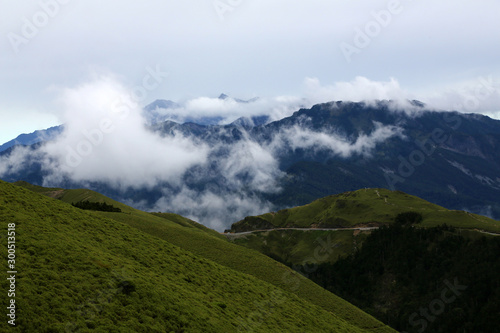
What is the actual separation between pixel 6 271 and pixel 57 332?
10.1 m

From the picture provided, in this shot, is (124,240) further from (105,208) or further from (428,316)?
(428,316)

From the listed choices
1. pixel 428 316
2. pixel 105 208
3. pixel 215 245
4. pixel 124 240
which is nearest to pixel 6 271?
pixel 124 240

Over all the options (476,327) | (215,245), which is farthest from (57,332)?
(476,327)

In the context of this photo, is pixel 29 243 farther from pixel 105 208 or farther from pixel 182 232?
pixel 105 208

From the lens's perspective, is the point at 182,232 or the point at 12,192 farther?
the point at 182,232

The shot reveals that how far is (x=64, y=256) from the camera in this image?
143ft

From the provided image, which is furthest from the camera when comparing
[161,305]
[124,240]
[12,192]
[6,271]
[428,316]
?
[428,316]

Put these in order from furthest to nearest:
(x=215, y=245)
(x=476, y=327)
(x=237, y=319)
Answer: (x=476, y=327), (x=215, y=245), (x=237, y=319)

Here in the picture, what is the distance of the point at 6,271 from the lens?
3619 cm

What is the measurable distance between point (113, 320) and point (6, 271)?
12.6 meters

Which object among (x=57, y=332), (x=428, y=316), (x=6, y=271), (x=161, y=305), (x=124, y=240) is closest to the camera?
(x=57, y=332)

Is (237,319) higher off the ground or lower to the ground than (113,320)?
lower

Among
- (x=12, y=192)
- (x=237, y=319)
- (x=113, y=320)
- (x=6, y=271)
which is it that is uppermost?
(x=12, y=192)

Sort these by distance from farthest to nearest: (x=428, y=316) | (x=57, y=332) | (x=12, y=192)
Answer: (x=428, y=316) → (x=12, y=192) → (x=57, y=332)
